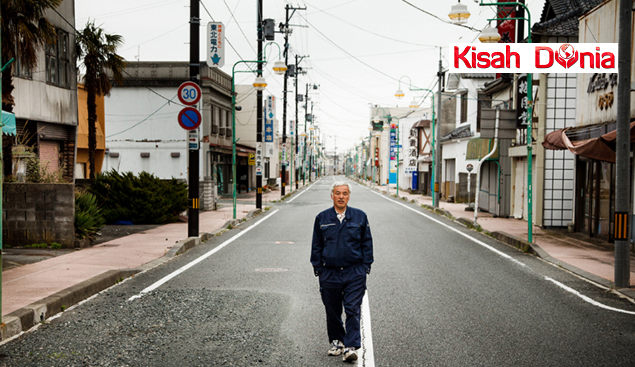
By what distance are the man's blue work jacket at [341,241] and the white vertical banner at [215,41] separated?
19.4 meters

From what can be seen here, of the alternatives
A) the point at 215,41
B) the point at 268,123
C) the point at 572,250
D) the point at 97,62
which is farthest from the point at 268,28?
the point at 572,250

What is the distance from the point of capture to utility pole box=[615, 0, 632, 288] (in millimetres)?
9281

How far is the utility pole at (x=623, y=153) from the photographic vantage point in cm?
928

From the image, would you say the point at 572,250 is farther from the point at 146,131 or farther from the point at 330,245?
the point at 146,131

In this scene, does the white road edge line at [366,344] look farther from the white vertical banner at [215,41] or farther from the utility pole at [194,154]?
the white vertical banner at [215,41]

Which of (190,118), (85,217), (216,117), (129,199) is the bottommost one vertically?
(85,217)

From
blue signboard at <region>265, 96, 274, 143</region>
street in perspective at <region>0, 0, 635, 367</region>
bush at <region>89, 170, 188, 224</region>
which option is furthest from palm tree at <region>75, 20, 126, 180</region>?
blue signboard at <region>265, 96, 274, 143</region>

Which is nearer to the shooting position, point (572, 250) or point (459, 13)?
point (572, 250)

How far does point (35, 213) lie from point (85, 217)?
3.65 feet

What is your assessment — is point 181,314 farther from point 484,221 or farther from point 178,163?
point 178,163

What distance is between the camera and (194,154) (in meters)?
14.7

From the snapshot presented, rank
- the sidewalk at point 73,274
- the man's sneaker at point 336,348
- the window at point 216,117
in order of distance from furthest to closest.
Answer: the window at point 216,117, the sidewalk at point 73,274, the man's sneaker at point 336,348

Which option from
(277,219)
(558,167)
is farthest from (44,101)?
(558,167)

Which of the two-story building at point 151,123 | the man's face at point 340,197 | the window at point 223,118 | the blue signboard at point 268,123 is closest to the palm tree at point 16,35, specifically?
the man's face at point 340,197
